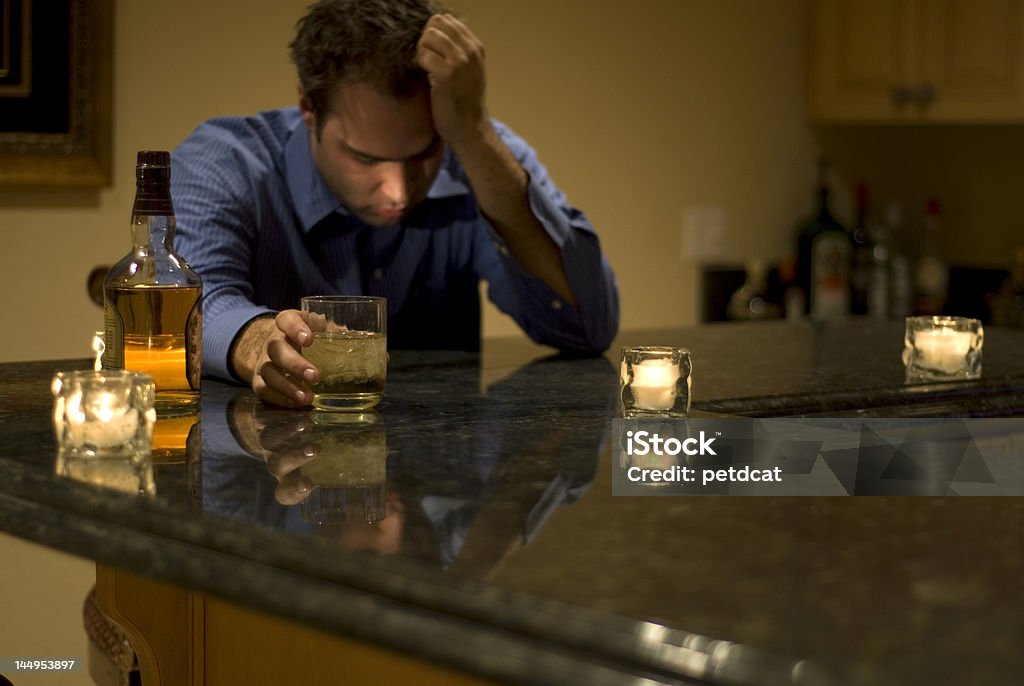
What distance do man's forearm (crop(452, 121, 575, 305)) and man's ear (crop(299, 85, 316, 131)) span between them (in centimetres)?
21

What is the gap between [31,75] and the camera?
100 inches

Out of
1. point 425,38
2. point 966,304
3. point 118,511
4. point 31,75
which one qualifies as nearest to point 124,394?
point 118,511

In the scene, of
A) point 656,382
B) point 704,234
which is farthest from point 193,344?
point 704,234

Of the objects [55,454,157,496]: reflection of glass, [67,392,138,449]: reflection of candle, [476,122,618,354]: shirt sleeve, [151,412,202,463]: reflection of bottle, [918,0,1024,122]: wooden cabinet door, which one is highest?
[918,0,1024,122]: wooden cabinet door

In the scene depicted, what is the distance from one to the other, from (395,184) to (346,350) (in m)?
0.54

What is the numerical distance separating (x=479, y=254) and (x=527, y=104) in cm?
131

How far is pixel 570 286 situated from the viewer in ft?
5.91

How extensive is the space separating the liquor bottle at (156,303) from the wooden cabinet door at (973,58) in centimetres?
277

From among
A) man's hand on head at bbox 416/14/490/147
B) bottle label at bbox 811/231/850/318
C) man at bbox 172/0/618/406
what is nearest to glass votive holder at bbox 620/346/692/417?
man at bbox 172/0/618/406

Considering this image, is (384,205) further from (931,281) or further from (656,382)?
(931,281)

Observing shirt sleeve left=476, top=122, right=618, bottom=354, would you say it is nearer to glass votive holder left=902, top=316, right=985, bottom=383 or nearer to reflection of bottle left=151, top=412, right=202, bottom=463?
glass votive holder left=902, top=316, right=985, bottom=383

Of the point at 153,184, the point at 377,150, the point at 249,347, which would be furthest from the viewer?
the point at 377,150

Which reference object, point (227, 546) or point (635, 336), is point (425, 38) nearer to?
point (635, 336)

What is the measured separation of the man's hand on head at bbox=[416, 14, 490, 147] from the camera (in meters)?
1.51
